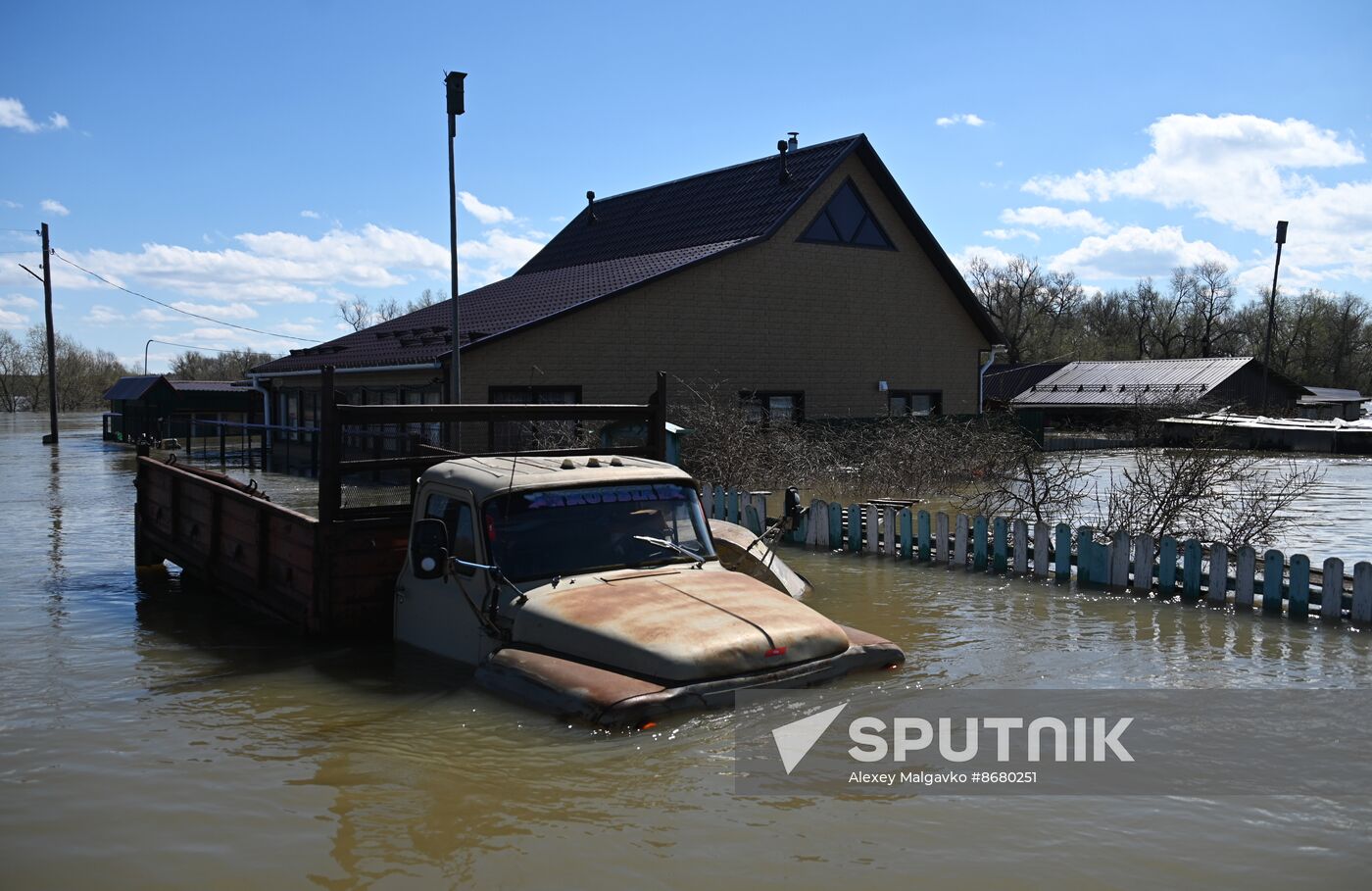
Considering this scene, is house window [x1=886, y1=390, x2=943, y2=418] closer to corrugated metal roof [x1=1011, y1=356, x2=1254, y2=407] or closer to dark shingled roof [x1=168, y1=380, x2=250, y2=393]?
corrugated metal roof [x1=1011, y1=356, x2=1254, y2=407]

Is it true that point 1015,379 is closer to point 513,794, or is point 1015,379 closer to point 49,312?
point 49,312

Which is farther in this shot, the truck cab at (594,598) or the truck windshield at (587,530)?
the truck windshield at (587,530)

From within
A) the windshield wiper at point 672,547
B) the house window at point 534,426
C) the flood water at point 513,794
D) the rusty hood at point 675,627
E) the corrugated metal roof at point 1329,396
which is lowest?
the flood water at point 513,794

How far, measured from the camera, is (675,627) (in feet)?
21.0

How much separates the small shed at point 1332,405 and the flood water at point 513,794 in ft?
197

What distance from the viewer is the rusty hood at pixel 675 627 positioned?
625 cm

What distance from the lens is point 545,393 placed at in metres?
23.5

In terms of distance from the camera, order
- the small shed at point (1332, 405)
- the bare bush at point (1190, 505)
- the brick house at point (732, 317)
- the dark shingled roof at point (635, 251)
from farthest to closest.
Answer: the small shed at point (1332, 405), the dark shingled roof at point (635, 251), the brick house at point (732, 317), the bare bush at point (1190, 505)

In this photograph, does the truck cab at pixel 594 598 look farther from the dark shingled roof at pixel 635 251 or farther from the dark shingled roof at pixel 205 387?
the dark shingled roof at pixel 205 387

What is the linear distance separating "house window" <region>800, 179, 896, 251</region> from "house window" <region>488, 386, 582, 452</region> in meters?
8.04

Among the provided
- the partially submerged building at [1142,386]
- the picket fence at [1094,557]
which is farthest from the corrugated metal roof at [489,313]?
the partially submerged building at [1142,386]

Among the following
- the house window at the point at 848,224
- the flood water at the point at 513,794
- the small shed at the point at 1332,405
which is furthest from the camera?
the small shed at the point at 1332,405

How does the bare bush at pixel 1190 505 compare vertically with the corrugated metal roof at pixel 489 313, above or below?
below

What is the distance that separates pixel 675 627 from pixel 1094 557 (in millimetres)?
7096
